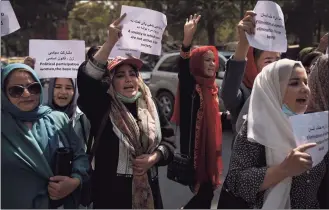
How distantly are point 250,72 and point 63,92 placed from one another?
1441mm

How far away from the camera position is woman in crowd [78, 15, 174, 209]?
8.80ft

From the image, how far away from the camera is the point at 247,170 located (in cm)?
209

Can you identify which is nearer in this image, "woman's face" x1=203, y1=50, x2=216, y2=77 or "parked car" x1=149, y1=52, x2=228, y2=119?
"woman's face" x1=203, y1=50, x2=216, y2=77

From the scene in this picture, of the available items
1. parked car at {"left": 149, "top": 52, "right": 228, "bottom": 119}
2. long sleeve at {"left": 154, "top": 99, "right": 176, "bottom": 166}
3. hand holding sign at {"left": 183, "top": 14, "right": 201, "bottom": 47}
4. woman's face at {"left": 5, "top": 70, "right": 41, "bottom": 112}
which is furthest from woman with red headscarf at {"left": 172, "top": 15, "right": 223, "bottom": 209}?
parked car at {"left": 149, "top": 52, "right": 228, "bottom": 119}

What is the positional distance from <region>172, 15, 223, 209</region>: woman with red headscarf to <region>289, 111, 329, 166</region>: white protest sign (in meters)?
1.82

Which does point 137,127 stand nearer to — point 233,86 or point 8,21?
point 233,86

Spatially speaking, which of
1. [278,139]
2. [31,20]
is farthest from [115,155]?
[31,20]

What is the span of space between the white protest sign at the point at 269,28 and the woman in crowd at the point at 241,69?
0.39ft

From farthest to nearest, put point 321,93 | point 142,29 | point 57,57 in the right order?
Result: point 57,57 → point 142,29 → point 321,93

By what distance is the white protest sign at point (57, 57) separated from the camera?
342 cm

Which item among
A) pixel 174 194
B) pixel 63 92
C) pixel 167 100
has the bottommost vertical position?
pixel 174 194

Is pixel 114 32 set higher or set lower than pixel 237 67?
Result: higher

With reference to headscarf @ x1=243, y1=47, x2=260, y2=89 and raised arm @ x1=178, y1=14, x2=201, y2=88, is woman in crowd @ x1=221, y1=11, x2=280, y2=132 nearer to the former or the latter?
headscarf @ x1=243, y1=47, x2=260, y2=89

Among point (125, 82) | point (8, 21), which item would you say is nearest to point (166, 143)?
point (125, 82)
